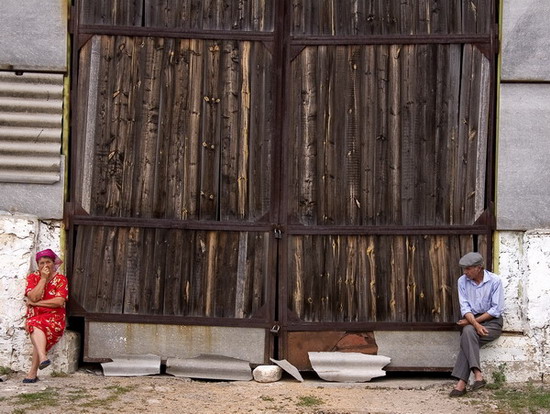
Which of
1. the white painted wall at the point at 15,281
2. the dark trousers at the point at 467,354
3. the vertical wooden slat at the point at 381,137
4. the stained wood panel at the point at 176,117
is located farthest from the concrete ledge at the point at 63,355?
the dark trousers at the point at 467,354

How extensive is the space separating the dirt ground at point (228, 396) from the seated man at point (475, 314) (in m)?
0.18

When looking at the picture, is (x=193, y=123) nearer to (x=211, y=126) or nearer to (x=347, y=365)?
(x=211, y=126)

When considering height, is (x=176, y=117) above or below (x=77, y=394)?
above

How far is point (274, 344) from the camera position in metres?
8.41

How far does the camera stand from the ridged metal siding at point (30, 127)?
26.9ft

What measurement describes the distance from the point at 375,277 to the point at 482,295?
0.88 metres

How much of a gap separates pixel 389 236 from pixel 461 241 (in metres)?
0.59

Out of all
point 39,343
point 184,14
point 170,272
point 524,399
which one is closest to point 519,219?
point 524,399

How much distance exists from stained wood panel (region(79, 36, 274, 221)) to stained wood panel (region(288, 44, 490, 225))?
0.36 metres

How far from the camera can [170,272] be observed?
8.35 metres

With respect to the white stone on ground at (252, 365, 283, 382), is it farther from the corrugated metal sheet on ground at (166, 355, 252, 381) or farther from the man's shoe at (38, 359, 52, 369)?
the man's shoe at (38, 359, 52, 369)

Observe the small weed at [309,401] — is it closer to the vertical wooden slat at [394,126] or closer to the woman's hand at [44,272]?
the vertical wooden slat at [394,126]

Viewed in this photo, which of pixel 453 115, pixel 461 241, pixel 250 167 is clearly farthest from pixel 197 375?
pixel 453 115

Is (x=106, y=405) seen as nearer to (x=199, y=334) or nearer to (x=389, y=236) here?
(x=199, y=334)
